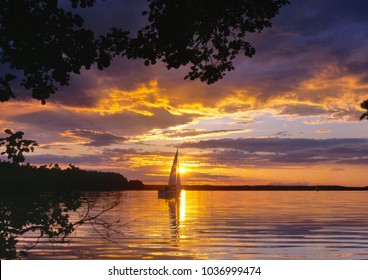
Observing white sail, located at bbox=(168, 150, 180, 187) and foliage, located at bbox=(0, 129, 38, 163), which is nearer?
foliage, located at bbox=(0, 129, 38, 163)

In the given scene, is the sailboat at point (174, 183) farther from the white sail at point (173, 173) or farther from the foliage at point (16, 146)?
the foliage at point (16, 146)

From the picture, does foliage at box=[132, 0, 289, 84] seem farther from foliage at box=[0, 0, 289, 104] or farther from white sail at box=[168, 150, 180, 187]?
white sail at box=[168, 150, 180, 187]

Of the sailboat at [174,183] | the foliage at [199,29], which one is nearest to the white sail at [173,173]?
the sailboat at [174,183]

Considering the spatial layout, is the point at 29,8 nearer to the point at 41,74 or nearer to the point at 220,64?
the point at 41,74

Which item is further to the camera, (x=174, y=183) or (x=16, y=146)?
(x=174, y=183)

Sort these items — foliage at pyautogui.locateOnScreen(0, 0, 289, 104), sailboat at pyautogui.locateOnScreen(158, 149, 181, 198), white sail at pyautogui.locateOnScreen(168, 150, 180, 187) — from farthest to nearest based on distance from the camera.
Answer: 1. sailboat at pyautogui.locateOnScreen(158, 149, 181, 198)
2. white sail at pyautogui.locateOnScreen(168, 150, 180, 187)
3. foliage at pyautogui.locateOnScreen(0, 0, 289, 104)

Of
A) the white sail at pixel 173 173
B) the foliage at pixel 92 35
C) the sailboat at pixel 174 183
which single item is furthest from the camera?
the sailboat at pixel 174 183

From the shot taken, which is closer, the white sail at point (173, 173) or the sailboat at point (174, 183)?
the white sail at point (173, 173)

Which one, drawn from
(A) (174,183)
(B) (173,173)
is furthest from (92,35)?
(A) (174,183)

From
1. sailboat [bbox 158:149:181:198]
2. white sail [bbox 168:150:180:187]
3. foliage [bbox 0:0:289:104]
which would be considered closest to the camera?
foliage [bbox 0:0:289:104]

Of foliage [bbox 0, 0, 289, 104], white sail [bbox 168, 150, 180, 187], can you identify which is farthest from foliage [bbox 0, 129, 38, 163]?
white sail [bbox 168, 150, 180, 187]

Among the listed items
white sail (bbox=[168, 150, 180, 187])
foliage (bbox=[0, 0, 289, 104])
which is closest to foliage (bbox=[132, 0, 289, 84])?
foliage (bbox=[0, 0, 289, 104])

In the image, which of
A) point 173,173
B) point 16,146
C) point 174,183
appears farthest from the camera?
point 174,183

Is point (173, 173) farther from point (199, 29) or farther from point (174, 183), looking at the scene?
point (199, 29)
